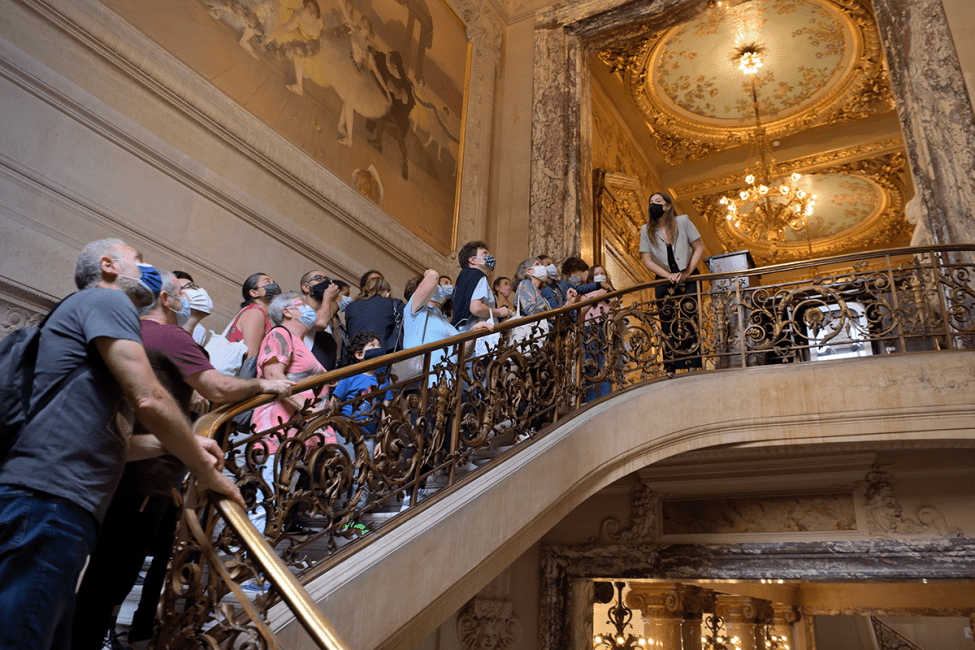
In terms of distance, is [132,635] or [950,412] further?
[950,412]

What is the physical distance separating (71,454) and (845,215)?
16.6m

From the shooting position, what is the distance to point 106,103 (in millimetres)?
5168

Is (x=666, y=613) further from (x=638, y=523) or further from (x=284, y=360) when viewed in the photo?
(x=284, y=360)

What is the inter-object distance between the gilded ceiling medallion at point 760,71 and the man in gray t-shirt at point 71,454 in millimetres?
10386

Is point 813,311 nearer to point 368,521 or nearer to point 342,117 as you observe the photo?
point 368,521

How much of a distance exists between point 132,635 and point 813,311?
193 inches

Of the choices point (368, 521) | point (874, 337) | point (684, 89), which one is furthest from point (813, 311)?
point (684, 89)

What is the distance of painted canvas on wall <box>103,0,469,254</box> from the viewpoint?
20.1ft

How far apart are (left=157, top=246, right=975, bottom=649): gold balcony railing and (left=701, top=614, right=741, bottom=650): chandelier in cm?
589

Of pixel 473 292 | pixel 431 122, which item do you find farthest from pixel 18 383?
pixel 431 122

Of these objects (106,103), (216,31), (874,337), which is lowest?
(874,337)

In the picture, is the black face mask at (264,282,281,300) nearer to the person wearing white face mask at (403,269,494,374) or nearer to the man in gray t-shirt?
the person wearing white face mask at (403,269,494,374)

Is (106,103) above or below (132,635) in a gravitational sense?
above

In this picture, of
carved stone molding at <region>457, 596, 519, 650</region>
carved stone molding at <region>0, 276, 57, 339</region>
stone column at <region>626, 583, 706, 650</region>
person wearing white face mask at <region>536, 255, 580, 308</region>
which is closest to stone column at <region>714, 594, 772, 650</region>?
Answer: stone column at <region>626, 583, 706, 650</region>
